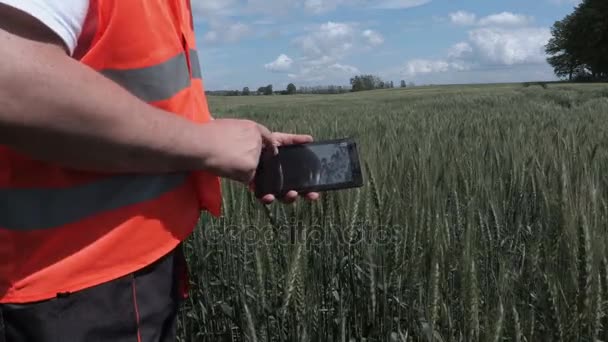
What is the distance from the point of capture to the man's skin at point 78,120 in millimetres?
610

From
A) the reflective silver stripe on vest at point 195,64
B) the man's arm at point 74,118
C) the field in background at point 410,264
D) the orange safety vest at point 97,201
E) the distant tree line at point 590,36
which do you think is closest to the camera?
the man's arm at point 74,118

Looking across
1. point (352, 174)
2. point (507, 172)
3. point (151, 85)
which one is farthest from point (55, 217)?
point (507, 172)

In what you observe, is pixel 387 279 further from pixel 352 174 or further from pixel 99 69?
pixel 99 69

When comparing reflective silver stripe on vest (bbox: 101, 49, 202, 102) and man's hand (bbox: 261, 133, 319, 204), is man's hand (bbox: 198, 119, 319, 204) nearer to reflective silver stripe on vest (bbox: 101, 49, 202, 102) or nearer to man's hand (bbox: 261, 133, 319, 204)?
reflective silver stripe on vest (bbox: 101, 49, 202, 102)

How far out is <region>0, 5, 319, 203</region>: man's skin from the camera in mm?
610

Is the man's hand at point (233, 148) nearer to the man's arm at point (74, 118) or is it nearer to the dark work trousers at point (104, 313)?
the man's arm at point (74, 118)

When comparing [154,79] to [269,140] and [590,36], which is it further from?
[590,36]

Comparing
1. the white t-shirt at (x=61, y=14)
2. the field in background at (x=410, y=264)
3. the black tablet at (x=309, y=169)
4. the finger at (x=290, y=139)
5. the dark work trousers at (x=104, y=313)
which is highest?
the white t-shirt at (x=61, y=14)

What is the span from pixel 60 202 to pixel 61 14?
218 mm

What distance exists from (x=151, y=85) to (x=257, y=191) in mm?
279

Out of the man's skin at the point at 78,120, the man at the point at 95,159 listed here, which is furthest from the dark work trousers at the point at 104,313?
the man's skin at the point at 78,120

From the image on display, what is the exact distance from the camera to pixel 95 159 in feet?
2.27

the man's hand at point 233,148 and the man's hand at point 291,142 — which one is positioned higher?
the man's hand at point 233,148

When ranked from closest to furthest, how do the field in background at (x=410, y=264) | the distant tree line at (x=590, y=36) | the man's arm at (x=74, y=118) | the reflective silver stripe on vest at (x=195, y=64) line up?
1. the man's arm at (x=74, y=118)
2. the reflective silver stripe on vest at (x=195, y=64)
3. the field in background at (x=410, y=264)
4. the distant tree line at (x=590, y=36)
